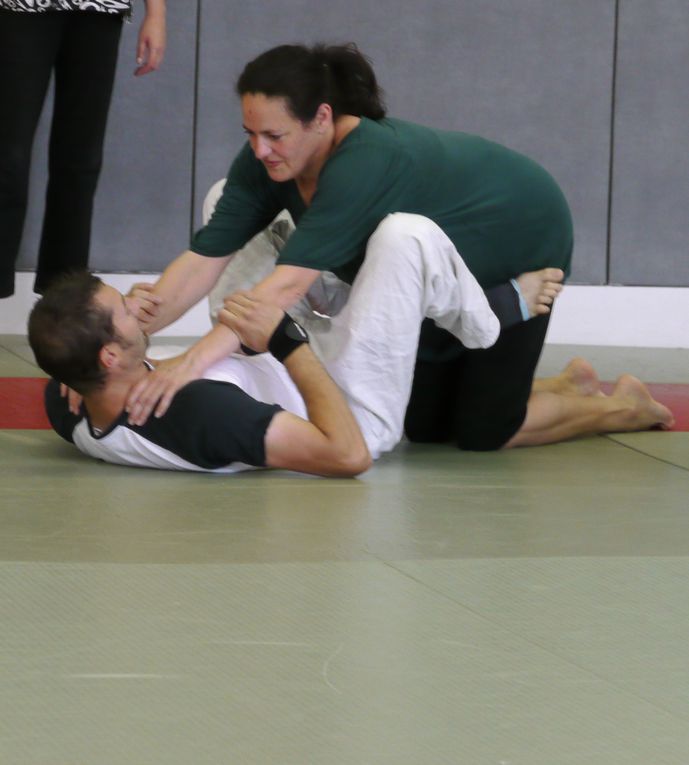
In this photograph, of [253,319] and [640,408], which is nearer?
[253,319]

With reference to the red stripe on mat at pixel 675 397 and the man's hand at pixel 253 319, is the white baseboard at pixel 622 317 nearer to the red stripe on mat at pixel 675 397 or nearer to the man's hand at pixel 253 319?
the red stripe on mat at pixel 675 397

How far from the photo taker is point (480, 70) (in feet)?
Answer: 18.4

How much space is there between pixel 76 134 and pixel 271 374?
177cm

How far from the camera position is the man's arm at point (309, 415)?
9.22ft

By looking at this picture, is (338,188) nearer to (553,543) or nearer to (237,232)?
(237,232)

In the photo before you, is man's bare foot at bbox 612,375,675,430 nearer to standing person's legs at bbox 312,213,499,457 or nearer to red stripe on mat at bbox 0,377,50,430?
standing person's legs at bbox 312,213,499,457

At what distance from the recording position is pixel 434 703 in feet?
5.50

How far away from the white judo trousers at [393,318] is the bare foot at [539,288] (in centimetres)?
17

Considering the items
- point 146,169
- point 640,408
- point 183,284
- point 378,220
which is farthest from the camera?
point 146,169

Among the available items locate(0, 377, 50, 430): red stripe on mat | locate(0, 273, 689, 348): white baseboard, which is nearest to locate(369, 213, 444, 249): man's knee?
locate(0, 377, 50, 430): red stripe on mat

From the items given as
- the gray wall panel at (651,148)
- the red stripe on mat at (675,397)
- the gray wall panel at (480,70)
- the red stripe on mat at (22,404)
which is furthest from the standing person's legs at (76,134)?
the gray wall panel at (651,148)

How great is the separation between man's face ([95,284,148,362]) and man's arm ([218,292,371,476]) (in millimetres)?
193

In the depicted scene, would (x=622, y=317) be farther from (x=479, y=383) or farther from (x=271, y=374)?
(x=271, y=374)

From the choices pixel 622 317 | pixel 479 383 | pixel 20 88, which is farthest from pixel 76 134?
pixel 622 317
